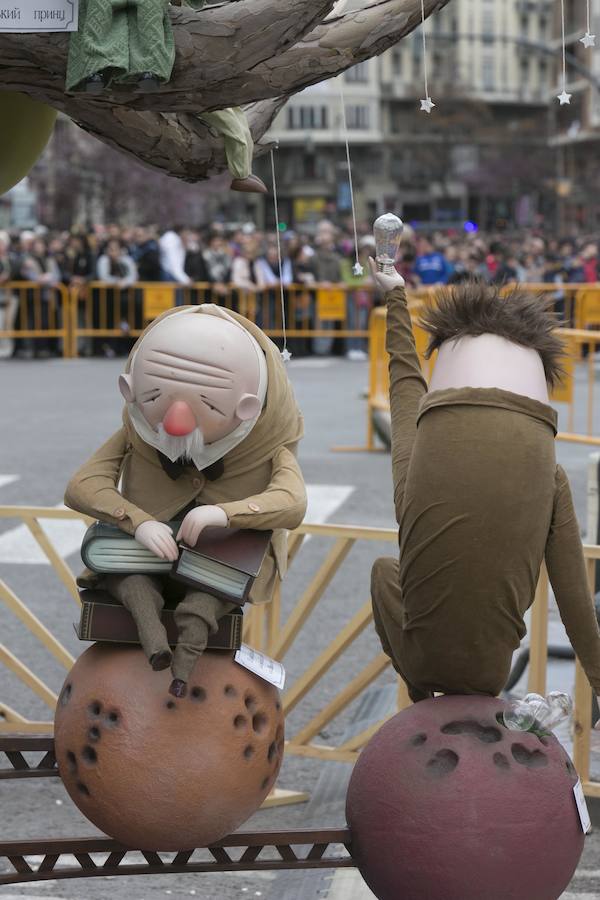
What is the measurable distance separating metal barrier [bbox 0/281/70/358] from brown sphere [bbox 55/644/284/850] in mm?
17300

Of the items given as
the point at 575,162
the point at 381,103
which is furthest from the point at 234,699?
the point at 381,103

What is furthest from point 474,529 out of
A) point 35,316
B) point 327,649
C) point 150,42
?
point 35,316

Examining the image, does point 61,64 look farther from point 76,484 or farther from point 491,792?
point 491,792

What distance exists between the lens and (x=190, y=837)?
135 inches

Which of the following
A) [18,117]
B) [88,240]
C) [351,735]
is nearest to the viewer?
[18,117]

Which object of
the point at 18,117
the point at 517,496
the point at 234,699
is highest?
the point at 18,117

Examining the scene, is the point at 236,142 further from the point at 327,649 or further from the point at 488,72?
the point at 488,72

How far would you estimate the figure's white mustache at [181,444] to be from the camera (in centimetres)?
349

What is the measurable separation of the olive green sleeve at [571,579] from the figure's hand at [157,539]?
0.89 metres

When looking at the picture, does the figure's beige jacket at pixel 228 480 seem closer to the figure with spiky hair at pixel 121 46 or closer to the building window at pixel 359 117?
the figure with spiky hair at pixel 121 46

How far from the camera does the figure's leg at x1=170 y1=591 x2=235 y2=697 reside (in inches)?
133

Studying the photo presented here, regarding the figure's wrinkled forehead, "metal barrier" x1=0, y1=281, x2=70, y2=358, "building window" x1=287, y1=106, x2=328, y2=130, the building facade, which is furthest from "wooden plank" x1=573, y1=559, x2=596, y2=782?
"building window" x1=287, y1=106, x2=328, y2=130

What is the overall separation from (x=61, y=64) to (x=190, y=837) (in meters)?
1.78

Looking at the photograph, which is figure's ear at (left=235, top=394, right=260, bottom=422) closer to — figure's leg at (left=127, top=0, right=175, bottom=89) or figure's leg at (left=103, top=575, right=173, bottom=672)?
figure's leg at (left=103, top=575, right=173, bottom=672)
